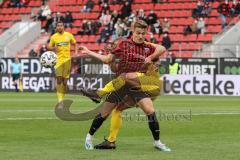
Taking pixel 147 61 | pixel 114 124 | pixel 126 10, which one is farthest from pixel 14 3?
pixel 147 61

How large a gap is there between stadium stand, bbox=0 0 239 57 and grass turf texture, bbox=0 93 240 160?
21.5 m

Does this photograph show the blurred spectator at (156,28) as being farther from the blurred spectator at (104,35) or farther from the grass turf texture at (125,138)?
the grass turf texture at (125,138)

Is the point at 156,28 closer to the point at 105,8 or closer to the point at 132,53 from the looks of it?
the point at 105,8

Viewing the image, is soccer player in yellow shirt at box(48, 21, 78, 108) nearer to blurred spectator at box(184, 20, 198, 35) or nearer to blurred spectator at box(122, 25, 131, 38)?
blurred spectator at box(122, 25, 131, 38)

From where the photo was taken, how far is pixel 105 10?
1873 inches

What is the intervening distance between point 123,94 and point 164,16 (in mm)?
34094

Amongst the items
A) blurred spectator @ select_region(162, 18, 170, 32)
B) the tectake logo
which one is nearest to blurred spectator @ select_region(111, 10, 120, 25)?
Answer: blurred spectator @ select_region(162, 18, 170, 32)

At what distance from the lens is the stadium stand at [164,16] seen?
43.0 meters

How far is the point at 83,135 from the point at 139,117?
16.7 feet

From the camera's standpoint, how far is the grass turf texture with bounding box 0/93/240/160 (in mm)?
11380

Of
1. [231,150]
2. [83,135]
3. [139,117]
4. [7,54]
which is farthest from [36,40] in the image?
[231,150]

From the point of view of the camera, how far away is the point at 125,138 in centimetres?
1434

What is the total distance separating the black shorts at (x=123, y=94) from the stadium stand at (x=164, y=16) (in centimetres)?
2944

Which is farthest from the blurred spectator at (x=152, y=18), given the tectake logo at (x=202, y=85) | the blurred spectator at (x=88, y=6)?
the blurred spectator at (x=88, y=6)
